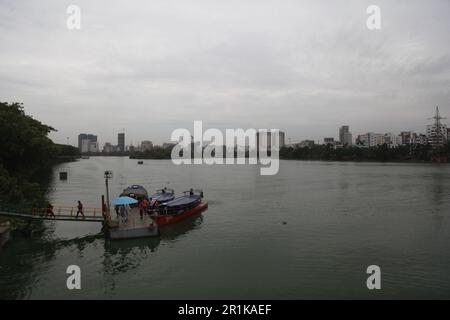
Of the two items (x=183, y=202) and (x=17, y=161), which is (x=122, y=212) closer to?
(x=183, y=202)

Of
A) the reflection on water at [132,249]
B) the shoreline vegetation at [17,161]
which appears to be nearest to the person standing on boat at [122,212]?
the reflection on water at [132,249]

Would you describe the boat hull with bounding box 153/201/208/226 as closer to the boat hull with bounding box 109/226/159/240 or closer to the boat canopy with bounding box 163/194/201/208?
the boat canopy with bounding box 163/194/201/208

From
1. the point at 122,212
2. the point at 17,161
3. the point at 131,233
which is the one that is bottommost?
the point at 131,233

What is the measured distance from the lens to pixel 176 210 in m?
34.8

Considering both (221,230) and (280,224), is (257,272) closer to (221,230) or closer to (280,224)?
(221,230)

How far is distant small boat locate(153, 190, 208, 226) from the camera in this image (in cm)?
3281

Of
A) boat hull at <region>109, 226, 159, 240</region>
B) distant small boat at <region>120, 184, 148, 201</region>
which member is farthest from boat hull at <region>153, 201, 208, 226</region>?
distant small boat at <region>120, 184, 148, 201</region>

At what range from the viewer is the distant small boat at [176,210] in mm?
32812

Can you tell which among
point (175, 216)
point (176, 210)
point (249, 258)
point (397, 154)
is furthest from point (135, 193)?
point (397, 154)

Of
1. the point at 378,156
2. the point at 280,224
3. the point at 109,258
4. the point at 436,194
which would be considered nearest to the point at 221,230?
the point at 280,224

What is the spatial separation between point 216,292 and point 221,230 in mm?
13559

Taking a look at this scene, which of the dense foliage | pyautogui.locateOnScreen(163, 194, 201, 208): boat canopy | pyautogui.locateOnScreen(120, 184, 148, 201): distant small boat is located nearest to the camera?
pyautogui.locateOnScreen(163, 194, 201, 208): boat canopy

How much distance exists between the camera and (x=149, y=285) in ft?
65.6

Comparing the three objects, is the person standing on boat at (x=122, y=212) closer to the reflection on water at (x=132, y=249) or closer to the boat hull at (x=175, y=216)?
the boat hull at (x=175, y=216)
